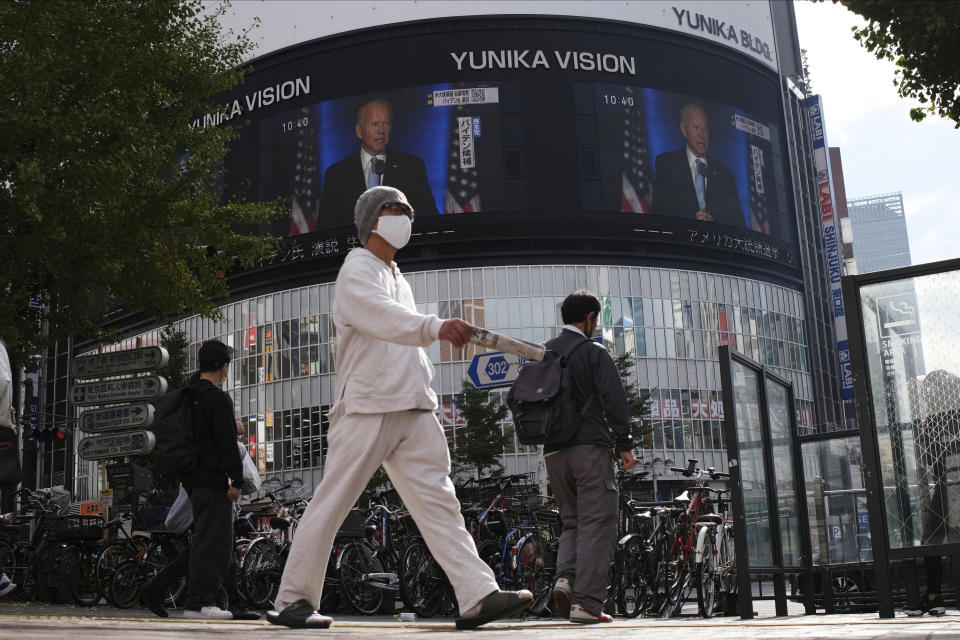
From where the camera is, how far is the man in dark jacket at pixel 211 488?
6.72m

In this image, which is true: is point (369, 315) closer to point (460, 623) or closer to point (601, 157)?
point (460, 623)

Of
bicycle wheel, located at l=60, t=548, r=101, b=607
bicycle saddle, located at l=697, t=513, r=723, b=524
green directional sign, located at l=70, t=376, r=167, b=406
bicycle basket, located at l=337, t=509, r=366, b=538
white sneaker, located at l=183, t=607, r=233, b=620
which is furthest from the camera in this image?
green directional sign, located at l=70, t=376, r=167, b=406

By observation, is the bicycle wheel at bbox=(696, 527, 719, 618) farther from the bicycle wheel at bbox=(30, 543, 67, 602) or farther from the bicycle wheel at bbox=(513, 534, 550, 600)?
the bicycle wheel at bbox=(30, 543, 67, 602)

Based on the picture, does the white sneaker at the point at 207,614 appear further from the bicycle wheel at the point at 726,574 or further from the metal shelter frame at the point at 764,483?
the bicycle wheel at the point at 726,574

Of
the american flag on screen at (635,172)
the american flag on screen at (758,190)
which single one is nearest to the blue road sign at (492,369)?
the american flag on screen at (635,172)

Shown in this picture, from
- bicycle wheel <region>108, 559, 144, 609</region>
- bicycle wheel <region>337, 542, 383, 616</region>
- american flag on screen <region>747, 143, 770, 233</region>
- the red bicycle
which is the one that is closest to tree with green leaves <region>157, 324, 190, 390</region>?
bicycle wheel <region>108, 559, 144, 609</region>

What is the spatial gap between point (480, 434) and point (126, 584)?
28383 mm

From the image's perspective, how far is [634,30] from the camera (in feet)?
177

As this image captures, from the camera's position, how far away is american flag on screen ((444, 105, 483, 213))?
162 ft

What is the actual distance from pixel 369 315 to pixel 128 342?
5879cm

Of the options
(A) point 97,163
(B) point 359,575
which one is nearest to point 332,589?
(B) point 359,575

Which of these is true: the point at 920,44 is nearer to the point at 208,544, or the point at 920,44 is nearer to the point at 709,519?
the point at 709,519

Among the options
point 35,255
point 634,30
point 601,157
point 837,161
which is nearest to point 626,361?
point 601,157

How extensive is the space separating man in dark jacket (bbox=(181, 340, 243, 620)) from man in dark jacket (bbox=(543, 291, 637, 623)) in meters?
2.08
